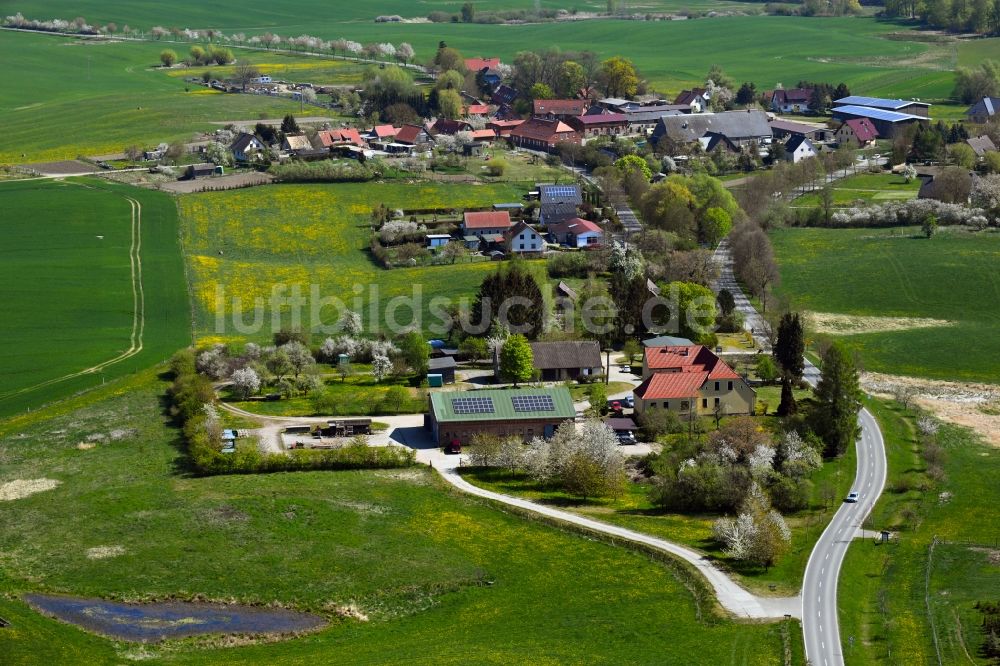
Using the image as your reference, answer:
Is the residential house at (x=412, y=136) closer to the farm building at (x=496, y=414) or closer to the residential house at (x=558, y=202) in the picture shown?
the residential house at (x=558, y=202)

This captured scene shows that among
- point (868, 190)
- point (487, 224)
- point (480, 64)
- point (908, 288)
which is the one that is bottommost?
point (908, 288)

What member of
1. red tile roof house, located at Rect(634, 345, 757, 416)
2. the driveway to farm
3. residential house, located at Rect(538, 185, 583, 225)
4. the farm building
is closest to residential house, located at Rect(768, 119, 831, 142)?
residential house, located at Rect(538, 185, 583, 225)

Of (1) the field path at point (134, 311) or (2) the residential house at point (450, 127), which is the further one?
(2) the residential house at point (450, 127)

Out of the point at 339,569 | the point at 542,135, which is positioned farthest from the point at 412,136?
the point at 339,569

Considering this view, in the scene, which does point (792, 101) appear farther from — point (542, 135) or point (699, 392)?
point (699, 392)

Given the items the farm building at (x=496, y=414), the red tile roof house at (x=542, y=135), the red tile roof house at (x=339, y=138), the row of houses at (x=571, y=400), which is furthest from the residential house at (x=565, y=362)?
the red tile roof house at (x=542, y=135)

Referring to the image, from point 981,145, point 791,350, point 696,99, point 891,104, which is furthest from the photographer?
point 696,99

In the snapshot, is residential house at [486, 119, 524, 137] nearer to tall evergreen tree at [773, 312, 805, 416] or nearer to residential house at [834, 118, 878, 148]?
residential house at [834, 118, 878, 148]
